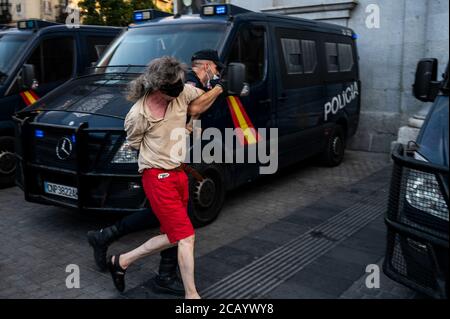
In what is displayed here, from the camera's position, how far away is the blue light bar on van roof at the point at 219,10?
5.71 meters

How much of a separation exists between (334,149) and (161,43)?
389 centimetres

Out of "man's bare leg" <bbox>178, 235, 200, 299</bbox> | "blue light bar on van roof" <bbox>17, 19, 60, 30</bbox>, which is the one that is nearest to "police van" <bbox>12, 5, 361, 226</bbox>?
"man's bare leg" <bbox>178, 235, 200, 299</bbox>

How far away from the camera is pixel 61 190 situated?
491 centimetres

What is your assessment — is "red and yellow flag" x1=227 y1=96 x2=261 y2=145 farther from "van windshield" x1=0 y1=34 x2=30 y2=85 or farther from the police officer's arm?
"van windshield" x1=0 y1=34 x2=30 y2=85

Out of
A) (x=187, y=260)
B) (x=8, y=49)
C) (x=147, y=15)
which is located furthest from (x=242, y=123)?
(x=8, y=49)

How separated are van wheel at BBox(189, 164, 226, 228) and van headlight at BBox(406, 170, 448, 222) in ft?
7.79

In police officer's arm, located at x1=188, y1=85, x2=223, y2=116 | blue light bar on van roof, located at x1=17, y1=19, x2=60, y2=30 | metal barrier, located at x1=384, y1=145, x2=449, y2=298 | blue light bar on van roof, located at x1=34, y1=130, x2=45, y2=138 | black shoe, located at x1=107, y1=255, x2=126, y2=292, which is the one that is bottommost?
black shoe, located at x1=107, y1=255, x2=126, y2=292

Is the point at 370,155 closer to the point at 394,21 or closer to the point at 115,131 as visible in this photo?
the point at 394,21

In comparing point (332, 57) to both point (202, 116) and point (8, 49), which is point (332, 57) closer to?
point (202, 116)

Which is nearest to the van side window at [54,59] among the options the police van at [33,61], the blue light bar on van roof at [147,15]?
the police van at [33,61]

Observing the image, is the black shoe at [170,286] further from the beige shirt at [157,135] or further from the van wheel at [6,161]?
the van wheel at [6,161]

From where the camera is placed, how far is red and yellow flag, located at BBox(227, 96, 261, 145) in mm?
5531

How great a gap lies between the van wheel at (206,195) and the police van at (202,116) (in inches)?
0.4
